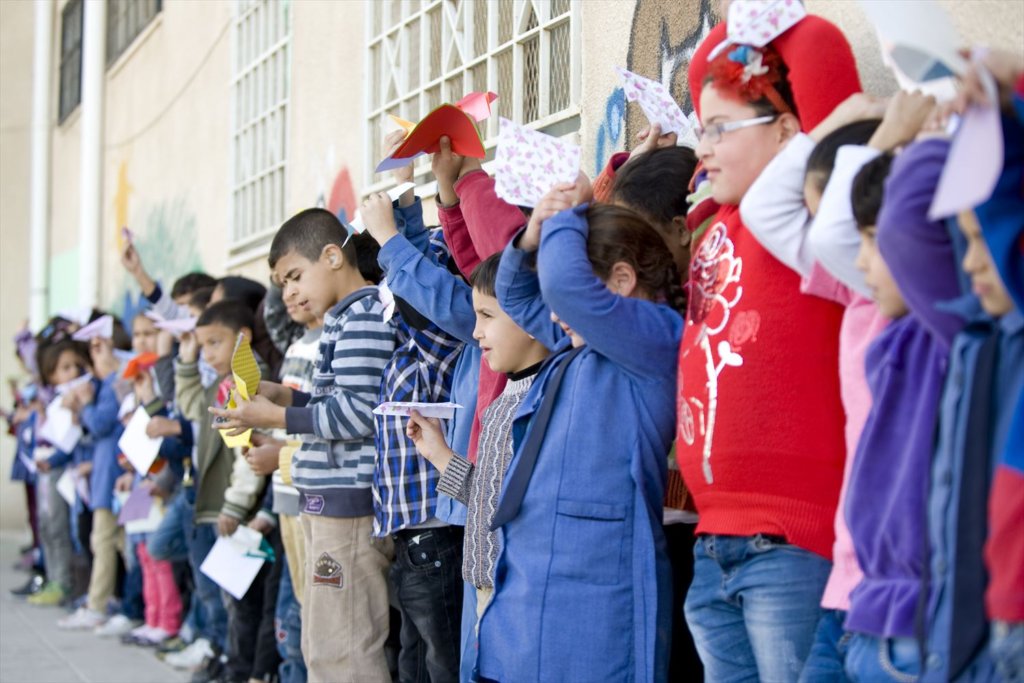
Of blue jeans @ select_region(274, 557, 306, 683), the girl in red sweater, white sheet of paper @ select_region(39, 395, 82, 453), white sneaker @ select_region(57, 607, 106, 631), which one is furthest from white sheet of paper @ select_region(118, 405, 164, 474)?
the girl in red sweater

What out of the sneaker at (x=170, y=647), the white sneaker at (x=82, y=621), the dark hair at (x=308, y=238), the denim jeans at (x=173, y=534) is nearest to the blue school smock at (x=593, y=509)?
the dark hair at (x=308, y=238)

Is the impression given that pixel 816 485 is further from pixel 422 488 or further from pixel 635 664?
pixel 422 488

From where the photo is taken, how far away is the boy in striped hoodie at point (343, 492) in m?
4.02

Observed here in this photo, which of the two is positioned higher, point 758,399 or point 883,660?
point 758,399

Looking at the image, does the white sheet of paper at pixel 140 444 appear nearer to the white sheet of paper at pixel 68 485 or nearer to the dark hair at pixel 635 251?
the white sheet of paper at pixel 68 485

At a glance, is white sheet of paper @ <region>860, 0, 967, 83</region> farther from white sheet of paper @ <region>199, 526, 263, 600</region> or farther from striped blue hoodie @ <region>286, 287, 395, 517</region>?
white sheet of paper @ <region>199, 526, 263, 600</region>

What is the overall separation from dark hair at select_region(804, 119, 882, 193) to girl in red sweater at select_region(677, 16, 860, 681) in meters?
0.16

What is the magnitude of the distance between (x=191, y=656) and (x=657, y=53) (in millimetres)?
3806

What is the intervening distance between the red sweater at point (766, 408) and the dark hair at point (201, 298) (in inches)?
166

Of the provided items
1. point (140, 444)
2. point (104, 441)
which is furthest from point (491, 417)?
point (104, 441)

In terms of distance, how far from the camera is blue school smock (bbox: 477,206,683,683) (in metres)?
2.66

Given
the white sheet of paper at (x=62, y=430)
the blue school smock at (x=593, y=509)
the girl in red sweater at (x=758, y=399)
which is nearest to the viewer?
the girl in red sweater at (x=758, y=399)

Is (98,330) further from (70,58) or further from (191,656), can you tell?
(70,58)

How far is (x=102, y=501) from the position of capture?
7.43 metres
